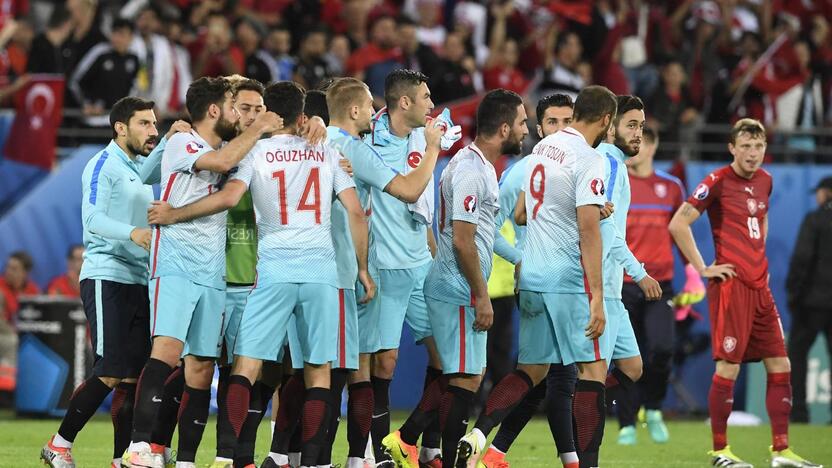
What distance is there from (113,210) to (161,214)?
1002 mm

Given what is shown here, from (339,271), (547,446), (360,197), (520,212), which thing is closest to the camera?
(339,271)

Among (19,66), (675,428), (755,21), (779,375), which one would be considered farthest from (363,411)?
(755,21)

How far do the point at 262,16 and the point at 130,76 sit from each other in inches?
110

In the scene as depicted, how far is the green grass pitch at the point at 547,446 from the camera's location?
10.1 metres

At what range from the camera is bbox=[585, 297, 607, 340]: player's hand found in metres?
7.73

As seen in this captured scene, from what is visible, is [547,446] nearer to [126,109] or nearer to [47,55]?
[126,109]

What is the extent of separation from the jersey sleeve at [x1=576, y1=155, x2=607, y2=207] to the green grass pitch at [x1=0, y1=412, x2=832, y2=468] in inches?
111

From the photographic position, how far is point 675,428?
14016 mm

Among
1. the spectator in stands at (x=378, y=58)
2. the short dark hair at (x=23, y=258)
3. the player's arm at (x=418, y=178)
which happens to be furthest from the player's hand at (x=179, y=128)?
the spectator in stands at (x=378, y=58)

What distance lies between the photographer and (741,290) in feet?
33.9

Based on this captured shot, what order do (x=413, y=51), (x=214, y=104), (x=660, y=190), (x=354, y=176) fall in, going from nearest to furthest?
1. (x=214, y=104)
2. (x=354, y=176)
3. (x=660, y=190)
4. (x=413, y=51)

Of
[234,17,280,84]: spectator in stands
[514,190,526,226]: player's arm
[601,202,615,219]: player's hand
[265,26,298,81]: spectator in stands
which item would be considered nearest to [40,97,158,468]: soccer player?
[514,190,526,226]: player's arm

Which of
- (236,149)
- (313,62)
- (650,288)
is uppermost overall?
(313,62)

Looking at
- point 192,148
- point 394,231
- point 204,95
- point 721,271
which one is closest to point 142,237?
point 192,148
